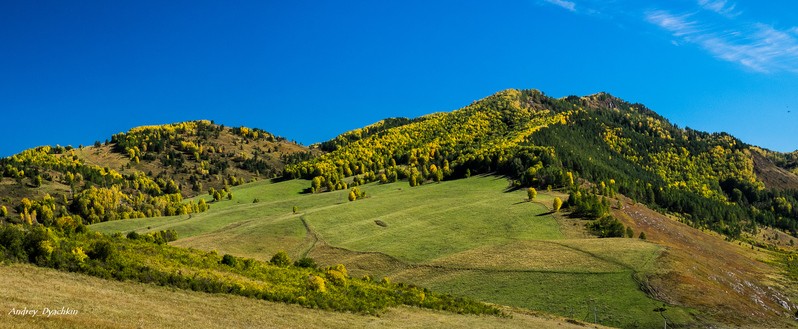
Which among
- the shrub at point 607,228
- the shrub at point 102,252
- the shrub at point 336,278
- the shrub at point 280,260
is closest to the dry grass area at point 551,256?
the shrub at point 607,228

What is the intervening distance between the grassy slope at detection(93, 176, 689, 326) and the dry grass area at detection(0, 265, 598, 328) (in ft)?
113

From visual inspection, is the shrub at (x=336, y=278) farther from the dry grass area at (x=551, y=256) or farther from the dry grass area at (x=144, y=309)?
the dry grass area at (x=551, y=256)

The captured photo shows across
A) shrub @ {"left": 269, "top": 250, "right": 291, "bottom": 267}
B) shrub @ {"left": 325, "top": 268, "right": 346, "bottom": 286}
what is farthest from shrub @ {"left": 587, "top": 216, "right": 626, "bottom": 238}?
shrub @ {"left": 325, "top": 268, "right": 346, "bottom": 286}

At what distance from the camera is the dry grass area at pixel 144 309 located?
3569cm

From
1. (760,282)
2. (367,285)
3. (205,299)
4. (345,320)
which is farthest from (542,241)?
(205,299)

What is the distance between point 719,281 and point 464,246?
48.4 meters

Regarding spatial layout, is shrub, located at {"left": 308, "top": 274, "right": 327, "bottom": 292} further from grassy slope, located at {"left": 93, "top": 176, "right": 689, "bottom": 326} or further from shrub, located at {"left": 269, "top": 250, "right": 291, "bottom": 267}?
grassy slope, located at {"left": 93, "top": 176, "right": 689, "bottom": 326}

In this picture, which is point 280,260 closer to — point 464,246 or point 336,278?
point 336,278

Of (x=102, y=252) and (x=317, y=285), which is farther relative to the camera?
(x=317, y=285)

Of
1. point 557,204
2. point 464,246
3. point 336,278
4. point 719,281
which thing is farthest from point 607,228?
point 336,278

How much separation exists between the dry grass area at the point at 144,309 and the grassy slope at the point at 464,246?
113 feet

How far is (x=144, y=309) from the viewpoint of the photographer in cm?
4100

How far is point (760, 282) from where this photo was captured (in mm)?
109125

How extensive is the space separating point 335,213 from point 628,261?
86.0 meters
